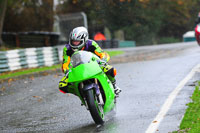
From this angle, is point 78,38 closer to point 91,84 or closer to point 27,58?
point 91,84

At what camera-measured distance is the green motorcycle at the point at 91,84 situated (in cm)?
706

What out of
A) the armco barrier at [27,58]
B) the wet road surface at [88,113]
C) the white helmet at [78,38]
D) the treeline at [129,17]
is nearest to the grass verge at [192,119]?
the wet road surface at [88,113]

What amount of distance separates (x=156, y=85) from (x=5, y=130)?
498cm

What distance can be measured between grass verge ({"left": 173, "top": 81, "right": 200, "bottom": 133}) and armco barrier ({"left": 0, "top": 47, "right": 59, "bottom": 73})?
1307 centimetres

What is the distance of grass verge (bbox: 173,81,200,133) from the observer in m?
6.57

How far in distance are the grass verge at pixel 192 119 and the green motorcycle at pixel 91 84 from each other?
1349 mm

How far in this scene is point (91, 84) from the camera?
7141 millimetres

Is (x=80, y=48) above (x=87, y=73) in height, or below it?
above

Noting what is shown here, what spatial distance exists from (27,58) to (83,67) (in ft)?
48.6

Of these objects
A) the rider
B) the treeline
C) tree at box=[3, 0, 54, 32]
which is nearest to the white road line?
the rider

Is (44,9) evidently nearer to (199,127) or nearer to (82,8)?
(82,8)

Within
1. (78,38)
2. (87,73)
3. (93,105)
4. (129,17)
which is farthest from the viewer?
(129,17)

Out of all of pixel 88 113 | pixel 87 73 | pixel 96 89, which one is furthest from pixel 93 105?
pixel 88 113

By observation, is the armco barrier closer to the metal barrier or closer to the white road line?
the metal barrier
